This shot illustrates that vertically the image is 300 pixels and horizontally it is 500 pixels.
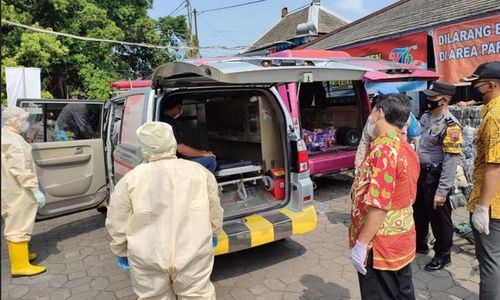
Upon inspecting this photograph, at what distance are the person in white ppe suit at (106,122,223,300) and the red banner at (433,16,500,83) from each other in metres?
7.61

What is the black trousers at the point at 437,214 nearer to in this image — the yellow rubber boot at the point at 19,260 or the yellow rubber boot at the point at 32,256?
the yellow rubber boot at the point at 19,260

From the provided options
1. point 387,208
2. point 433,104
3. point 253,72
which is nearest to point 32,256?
point 253,72

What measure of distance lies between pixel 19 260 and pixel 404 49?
30.6ft

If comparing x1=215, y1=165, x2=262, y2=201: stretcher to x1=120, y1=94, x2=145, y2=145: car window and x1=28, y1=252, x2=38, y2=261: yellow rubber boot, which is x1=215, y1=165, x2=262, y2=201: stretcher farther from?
x1=28, y1=252, x2=38, y2=261: yellow rubber boot

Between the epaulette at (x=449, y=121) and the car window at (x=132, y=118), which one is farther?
the car window at (x=132, y=118)

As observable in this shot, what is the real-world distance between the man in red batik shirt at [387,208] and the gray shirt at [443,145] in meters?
1.45

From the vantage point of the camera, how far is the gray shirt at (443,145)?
3.50 metres


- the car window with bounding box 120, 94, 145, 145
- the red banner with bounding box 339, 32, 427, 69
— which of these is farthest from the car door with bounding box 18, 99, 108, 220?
the red banner with bounding box 339, 32, 427, 69

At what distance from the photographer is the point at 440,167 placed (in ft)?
12.0

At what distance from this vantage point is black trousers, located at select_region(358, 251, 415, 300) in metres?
2.29

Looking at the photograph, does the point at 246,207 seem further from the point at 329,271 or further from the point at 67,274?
the point at 67,274

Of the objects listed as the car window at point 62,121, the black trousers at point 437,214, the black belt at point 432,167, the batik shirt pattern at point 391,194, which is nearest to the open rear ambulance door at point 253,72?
the batik shirt pattern at point 391,194

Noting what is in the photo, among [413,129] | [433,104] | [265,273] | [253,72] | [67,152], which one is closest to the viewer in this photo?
[253,72]

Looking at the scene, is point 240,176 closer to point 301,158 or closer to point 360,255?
point 301,158
